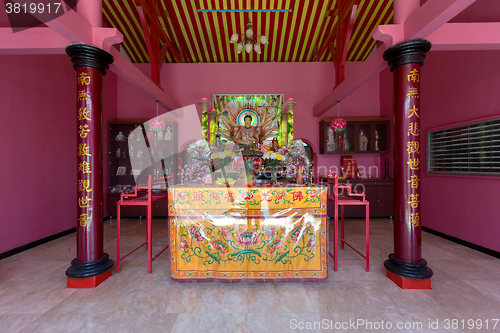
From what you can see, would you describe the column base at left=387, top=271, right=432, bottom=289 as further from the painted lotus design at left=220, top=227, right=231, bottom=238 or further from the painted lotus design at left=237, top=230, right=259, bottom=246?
the painted lotus design at left=220, top=227, right=231, bottom=238

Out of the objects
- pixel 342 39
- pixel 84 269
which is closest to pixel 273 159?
pixel 84 269

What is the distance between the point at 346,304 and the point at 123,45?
283 inches

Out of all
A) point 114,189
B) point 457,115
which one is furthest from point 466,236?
point 114,189

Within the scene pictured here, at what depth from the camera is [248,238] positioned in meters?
2.99

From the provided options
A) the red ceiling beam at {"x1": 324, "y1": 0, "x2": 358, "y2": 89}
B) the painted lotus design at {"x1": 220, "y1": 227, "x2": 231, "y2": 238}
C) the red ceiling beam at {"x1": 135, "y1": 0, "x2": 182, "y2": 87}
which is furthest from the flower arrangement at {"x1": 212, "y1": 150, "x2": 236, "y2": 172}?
the red ceiling beam at {"x1": 324, "y1": 0, "x2": 358, "y2": 89}

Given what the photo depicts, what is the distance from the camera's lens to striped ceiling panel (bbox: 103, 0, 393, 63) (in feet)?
16.6

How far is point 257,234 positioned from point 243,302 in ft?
2.41

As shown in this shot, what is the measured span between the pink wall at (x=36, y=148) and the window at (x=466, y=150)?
7500mm

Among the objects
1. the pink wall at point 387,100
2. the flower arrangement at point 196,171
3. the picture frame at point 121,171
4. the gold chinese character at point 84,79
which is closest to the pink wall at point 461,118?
the pink wall at point 387,100

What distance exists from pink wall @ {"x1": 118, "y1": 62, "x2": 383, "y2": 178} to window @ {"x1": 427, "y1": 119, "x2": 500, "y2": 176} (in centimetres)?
198

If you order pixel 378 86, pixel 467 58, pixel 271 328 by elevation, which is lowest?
pixel 271 328

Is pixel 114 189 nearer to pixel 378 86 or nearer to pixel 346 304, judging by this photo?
pixel 346 304

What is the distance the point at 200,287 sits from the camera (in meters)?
2.94

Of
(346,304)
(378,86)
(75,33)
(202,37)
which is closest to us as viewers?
(346,304)
